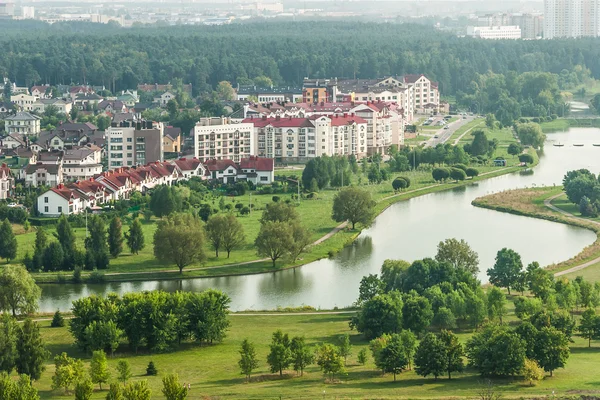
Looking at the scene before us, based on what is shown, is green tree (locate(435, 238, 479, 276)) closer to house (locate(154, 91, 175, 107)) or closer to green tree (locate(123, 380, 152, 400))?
green tree (locate(123, 380, 152, 400))

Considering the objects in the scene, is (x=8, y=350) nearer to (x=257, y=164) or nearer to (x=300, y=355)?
(x=300, y=355)

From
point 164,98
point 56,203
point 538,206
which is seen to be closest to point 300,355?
point 56,203

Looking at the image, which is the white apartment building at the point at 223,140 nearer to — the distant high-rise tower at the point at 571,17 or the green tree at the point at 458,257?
the green tree at the point at 458,257

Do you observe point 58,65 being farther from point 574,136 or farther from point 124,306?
point 124,306

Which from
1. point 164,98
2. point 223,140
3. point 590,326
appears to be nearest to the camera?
point 590,326

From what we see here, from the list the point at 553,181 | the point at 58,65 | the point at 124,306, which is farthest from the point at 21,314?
the point at 58,65

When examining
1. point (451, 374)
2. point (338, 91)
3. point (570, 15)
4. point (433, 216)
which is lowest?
point (451, 374)

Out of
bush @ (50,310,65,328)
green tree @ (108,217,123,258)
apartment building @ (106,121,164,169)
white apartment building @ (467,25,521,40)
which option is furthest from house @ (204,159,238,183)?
white apartment building @ (467,25,521,40)
